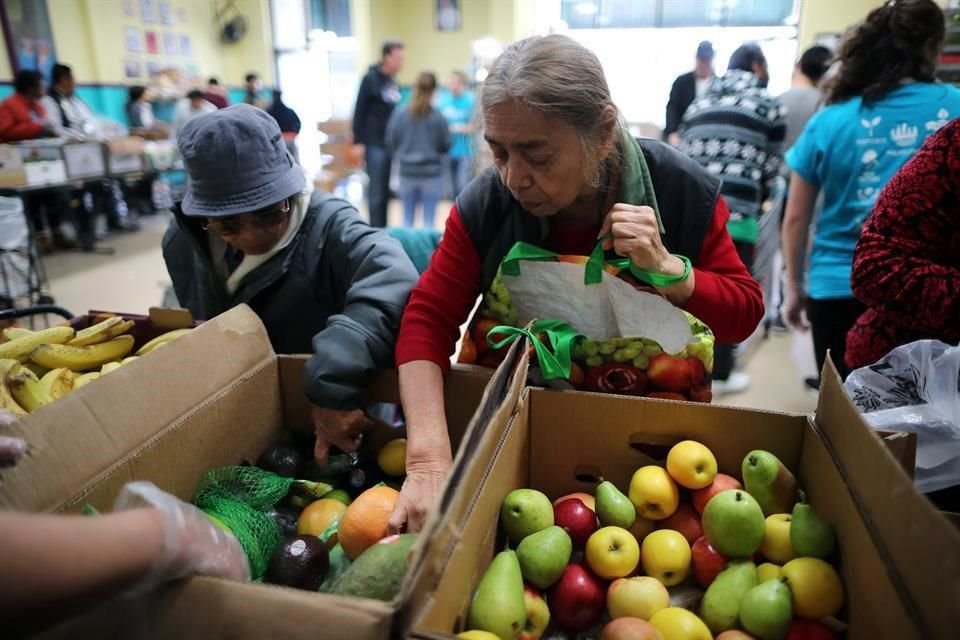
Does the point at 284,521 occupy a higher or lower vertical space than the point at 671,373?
lower

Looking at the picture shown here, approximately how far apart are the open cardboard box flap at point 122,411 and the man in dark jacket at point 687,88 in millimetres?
4447

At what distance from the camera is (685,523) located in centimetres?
103

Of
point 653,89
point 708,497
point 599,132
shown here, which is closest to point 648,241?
point 599,132

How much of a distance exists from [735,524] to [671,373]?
33cm

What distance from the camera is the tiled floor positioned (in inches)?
130

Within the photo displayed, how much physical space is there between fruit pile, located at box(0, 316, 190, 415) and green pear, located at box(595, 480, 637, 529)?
0.79 meters

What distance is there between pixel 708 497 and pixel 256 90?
936 centimetres

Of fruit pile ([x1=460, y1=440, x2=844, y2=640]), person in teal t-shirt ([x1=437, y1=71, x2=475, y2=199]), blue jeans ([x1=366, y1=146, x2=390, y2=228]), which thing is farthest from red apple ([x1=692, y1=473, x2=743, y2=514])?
person in teal t-shirt ([x1=437, y1=71, x2=475, y2=199])

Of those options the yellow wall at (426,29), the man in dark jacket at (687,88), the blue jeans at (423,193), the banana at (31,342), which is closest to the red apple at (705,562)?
the banana at (31,342)

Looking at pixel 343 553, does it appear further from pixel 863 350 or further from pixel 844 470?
pixel 863 350

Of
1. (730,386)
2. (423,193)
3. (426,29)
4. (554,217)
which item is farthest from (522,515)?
(426,29)

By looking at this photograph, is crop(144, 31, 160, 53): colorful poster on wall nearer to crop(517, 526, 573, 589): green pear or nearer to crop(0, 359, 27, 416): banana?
crop(0, 359, 27, 416): banana

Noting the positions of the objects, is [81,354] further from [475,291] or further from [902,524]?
[902,524]

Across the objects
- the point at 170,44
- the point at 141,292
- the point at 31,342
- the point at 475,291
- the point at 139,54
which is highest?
the point at 170,44
